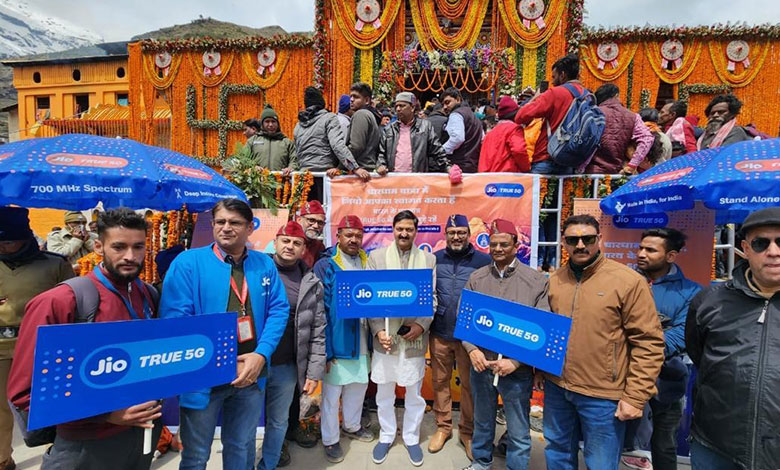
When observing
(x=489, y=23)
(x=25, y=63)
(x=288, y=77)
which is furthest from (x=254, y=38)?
(x=25, y=63)

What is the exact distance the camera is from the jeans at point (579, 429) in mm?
2562

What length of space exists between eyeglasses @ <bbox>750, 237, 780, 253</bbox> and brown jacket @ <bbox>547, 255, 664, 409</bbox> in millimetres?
727

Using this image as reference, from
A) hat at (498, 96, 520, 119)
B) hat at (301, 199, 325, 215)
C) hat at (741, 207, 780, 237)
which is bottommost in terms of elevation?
hat at (741, 207, 780, 237)

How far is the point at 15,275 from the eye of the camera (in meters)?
3.13

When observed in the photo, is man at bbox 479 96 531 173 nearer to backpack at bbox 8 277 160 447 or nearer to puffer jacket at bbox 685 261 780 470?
puffer jacket at bbox 685 261 780 470

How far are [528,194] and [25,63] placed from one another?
114 feet

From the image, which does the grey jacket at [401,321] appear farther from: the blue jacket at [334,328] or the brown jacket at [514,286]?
the brown jacket at [514,286]

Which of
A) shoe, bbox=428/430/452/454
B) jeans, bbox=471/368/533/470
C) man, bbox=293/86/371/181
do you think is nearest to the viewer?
jeans, bbox=471/368/533/470

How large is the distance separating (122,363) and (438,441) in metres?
2.94

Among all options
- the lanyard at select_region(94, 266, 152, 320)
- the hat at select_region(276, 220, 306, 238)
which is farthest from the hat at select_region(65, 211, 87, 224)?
the lanyard at select_region(94, 266, 152, 320)

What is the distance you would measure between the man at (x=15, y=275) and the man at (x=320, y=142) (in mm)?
2828

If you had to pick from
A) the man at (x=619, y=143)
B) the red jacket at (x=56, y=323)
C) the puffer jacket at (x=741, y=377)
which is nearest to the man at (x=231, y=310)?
the red jacket at (x=56, y=323)

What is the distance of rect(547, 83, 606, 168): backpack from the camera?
4.12 meters

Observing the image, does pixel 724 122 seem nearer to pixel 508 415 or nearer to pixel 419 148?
pixel 419 148
